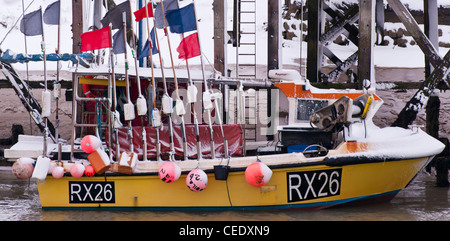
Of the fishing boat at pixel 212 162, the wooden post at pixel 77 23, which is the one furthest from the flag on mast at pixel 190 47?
the wooden post at pixel 77 23

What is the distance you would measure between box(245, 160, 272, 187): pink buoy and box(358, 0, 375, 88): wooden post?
3.12m

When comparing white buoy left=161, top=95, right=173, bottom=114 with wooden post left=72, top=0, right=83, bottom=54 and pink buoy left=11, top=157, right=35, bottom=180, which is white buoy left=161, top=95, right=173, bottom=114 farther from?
wooden post left=72, top=0, right=83, bottom=54

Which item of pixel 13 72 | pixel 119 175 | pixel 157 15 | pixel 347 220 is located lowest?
pixel 347 220

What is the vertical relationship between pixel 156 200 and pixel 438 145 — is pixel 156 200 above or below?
below

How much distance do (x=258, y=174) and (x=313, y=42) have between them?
4.87 meters

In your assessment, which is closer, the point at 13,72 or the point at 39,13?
the point at 39,13

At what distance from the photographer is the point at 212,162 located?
788 cm

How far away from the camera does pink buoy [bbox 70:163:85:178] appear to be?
7.87m

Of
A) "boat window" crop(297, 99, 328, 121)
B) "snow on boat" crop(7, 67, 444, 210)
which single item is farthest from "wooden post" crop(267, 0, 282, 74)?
"snow on boat" crop(7, 67, 444, 210)

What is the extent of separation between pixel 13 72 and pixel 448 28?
12.8 meters

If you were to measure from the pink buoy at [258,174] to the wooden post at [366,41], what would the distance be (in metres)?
3.12

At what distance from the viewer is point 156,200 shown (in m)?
8.02
